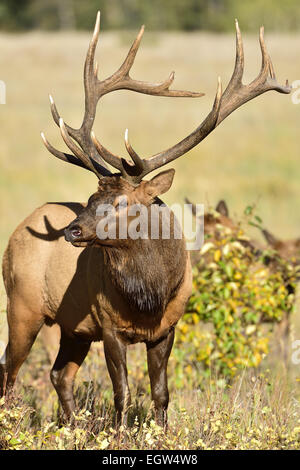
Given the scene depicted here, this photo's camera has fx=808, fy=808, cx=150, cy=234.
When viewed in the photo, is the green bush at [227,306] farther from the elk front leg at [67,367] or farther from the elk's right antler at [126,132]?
the elk's right antler at [126,132]

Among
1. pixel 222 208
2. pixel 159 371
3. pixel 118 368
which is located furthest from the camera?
pixel 222 208

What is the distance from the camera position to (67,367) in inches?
256

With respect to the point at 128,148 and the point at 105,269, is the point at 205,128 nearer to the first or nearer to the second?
the point at 128,148

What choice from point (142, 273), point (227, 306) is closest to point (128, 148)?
point (142, 273)

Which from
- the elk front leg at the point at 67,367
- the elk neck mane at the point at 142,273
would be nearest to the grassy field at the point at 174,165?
the elk front leg at the point at 67,367

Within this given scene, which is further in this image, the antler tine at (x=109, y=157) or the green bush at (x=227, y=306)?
the green bush at (x=227, y=306)

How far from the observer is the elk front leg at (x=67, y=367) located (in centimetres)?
644

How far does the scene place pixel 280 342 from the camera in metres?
8.70

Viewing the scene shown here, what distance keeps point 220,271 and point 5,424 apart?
348cm

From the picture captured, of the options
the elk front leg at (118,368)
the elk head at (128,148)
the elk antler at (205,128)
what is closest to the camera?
the elk head at (128,148)

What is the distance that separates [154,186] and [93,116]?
0.89 metres

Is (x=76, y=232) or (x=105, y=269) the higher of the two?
(x=76, y=232)
